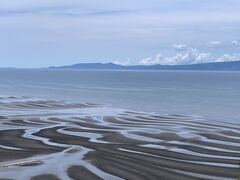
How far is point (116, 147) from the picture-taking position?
1404 inches

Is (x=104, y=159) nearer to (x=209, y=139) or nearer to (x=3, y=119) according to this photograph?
(x=209, y=139)

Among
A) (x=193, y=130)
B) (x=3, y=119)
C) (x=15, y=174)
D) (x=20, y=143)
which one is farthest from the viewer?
(x=3, y=119)

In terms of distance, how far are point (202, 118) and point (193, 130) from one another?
12609 mm

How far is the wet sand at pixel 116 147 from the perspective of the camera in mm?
27188

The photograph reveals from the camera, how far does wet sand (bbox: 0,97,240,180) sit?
2719 centimetres

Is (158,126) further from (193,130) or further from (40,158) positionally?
(40,158)

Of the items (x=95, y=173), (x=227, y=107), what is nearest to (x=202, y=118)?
(x=227, y=107)

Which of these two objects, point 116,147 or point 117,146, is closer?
point 116,147

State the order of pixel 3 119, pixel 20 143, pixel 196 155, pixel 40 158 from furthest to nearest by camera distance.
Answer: pixel 3 119 < pixel 20 143 < pixel 196 155 < pixel 40 158

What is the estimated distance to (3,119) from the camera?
53438 mm

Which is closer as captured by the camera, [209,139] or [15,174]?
[15,174]

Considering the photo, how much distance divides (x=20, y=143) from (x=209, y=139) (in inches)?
564

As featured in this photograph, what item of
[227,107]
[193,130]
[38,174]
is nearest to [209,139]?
[193,130]

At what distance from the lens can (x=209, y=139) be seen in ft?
134
